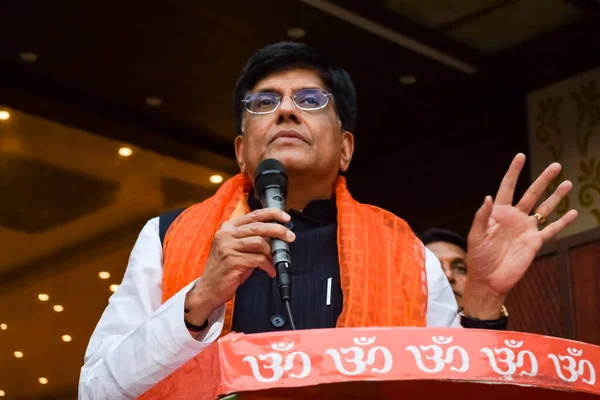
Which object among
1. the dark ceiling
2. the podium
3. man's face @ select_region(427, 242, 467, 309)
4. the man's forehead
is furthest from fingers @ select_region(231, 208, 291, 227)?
the dark ceiling

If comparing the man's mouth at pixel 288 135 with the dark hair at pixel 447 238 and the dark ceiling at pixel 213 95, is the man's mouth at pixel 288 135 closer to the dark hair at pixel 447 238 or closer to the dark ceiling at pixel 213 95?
the dark hair at pixel 447 238

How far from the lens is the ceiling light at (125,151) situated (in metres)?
6.09

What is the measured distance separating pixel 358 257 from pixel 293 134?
11.2 inches

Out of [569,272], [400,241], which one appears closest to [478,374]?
[400,241]

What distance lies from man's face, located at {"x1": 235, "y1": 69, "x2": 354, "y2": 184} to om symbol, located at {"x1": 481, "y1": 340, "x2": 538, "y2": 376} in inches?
34.2

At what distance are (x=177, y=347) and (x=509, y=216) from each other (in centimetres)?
59

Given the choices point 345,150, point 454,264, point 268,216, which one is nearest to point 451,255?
point 454,264

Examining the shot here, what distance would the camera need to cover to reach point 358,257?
1988 mm

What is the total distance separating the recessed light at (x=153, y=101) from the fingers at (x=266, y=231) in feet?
14.7

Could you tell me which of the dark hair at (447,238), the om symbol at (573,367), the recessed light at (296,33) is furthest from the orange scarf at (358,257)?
the recessed light at (296,33)

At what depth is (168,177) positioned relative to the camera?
6.31m

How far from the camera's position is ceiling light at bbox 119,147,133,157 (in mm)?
6086

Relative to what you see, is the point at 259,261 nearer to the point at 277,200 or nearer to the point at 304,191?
the point at 277,200

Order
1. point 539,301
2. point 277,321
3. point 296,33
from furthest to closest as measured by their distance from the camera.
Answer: point 296,33
point 539,301
point 277,321
